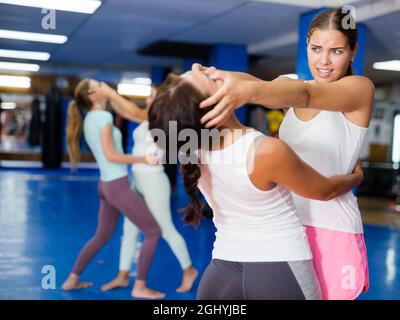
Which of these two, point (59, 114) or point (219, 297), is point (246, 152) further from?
point (59, 114)

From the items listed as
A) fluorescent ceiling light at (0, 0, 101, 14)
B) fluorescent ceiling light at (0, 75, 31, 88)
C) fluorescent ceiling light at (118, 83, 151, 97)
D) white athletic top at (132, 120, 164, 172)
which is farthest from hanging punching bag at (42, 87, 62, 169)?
white athletic top at (132, 120, 164, 172)

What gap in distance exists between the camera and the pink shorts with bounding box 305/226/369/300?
129 centimetres

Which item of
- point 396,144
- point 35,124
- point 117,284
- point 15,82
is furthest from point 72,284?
point 15,82

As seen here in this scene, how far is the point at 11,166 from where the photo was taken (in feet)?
39.3

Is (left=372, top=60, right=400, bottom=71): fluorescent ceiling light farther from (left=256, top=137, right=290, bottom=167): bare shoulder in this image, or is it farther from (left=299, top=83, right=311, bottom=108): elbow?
(left=256, top=137, right=290, bottom=167): bare shoulder

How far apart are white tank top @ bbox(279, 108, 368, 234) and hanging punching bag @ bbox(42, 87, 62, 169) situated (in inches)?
437

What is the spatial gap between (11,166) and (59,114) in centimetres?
170

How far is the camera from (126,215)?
120 inches

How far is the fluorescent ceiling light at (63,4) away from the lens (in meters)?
4.60

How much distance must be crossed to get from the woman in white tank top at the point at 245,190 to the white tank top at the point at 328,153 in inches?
2.6

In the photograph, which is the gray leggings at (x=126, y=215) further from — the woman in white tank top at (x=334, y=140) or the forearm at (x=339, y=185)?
the forearm at (x=339, y=185)

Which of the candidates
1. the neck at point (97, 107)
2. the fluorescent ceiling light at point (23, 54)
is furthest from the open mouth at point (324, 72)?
the fluorescent ceiling light at point (23, 54)

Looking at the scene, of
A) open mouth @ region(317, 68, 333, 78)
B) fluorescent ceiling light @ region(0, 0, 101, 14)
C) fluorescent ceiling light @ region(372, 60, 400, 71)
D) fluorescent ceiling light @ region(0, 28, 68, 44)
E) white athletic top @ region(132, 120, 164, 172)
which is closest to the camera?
open mouth @ region(317, 68, 333, 78)

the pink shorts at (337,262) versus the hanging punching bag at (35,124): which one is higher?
the hanging punching bag at (35,124)
